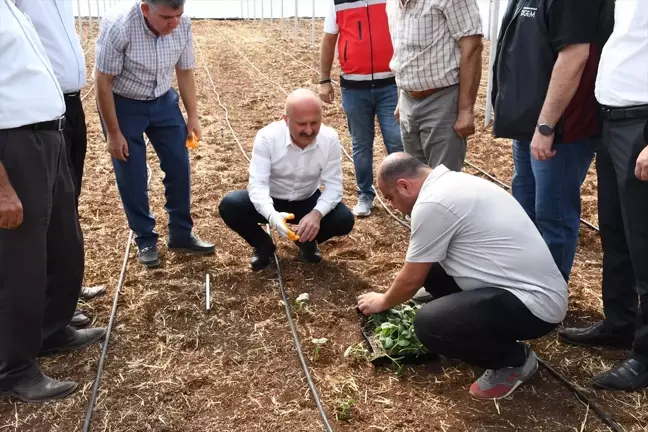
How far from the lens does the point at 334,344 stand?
3.26 meters

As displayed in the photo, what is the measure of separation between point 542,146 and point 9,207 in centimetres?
226

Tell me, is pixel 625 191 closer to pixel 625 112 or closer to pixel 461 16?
pixel 625 112

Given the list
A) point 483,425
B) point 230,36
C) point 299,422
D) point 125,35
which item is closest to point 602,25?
point 483,425

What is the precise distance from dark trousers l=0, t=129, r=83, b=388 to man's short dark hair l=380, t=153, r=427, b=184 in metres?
1.40

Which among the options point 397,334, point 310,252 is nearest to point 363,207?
point 310,252

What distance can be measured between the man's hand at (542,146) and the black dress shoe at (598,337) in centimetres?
84

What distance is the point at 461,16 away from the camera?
349cm

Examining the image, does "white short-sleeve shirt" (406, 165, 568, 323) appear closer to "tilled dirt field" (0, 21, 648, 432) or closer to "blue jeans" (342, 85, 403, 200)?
"tilled dirt field" (0, 21, 648, 432)

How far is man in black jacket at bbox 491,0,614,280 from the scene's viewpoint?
280cm

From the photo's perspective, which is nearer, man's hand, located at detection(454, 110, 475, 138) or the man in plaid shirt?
the man in plaid shirt

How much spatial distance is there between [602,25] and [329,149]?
1.66m

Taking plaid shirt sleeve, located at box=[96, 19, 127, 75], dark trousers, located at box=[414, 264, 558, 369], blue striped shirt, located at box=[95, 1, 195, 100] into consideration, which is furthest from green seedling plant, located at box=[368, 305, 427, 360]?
plaid shirt sleeve, located at box=[96, 19, 127, 75]

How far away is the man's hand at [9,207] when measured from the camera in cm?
242

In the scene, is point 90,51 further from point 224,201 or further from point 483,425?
point 483,425
